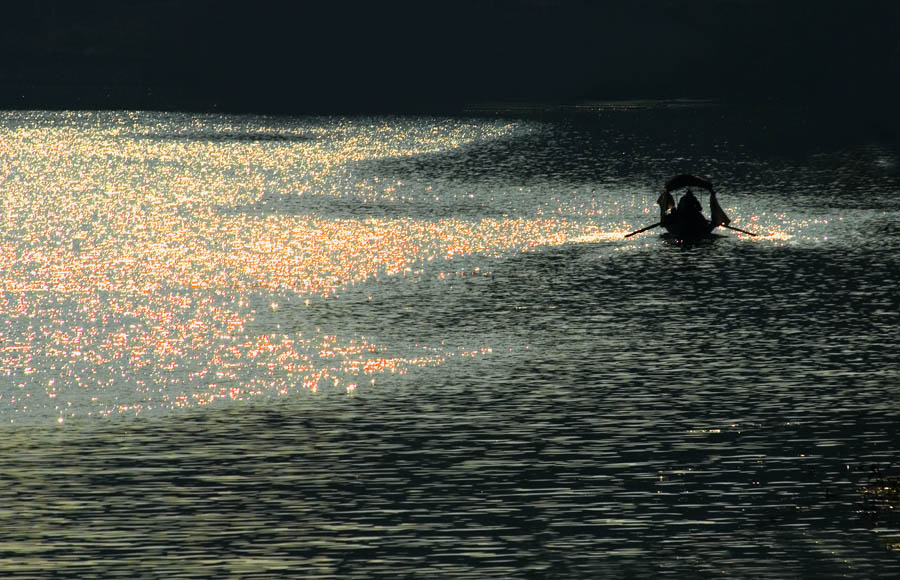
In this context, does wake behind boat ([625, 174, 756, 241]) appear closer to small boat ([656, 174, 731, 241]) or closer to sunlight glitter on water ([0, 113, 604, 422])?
small boat ([656, 174, 731, 241])

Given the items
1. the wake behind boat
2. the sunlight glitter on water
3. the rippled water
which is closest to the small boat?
the wake behind boat

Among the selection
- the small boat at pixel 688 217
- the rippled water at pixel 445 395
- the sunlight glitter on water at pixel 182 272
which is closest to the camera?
the rippled water at pixel 445 395

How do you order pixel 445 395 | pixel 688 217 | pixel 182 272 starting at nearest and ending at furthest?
pixel 445 395, pixel 182 272, pixel 688 217

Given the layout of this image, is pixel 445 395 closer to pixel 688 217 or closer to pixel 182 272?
pixel 182 272

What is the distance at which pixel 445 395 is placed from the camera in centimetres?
5512

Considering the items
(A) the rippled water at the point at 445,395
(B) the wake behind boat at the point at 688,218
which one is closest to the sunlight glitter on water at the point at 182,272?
(A) the rippled water at the point at 445,395

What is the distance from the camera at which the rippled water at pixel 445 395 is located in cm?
3800

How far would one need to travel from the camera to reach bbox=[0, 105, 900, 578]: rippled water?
38000 mm

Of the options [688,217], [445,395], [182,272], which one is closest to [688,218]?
[688,217]

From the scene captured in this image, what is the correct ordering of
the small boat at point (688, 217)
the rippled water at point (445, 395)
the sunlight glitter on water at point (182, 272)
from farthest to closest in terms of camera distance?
the small boat at point (688, 217) < the sunlight glitter on water at point (182, 272) < the rippled water at point (445, 395)

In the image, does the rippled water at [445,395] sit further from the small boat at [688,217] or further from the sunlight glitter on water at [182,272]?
the small boat at [688,217]

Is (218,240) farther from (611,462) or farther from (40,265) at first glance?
(611,462)

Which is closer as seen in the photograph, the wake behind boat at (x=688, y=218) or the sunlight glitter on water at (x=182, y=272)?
the sunlight glitter on water at (x=182, y=272)

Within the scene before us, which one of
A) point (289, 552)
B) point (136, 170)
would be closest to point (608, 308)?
point (289, 552)
